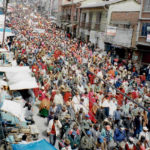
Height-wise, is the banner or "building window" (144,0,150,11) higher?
"building window" (144,0,150,11)

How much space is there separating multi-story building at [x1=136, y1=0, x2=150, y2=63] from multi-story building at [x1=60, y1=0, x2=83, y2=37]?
62.9 ft

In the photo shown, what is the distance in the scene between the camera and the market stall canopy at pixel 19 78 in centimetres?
1106

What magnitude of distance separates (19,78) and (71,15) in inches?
1350

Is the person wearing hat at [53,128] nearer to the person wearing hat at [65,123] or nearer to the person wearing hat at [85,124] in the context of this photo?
the person wearing hat at [65,123]

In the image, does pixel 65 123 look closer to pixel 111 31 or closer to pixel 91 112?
pixel 91 112

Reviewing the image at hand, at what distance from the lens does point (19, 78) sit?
11.4m

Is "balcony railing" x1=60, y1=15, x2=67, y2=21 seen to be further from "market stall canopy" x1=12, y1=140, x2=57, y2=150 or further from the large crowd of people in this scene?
"market stall canopy" x1=12, y1=140, x2=57, y2=150

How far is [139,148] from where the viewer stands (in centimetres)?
739

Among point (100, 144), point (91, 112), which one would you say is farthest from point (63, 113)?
point (100, 144)

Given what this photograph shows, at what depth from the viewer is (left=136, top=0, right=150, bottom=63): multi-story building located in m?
21.1

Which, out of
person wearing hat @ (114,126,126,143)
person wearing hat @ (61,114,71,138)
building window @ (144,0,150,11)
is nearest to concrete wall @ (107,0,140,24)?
building window @ (144,0,150,11)

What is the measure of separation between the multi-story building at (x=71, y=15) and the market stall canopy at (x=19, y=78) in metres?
28.6

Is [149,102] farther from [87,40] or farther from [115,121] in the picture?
[87,40]

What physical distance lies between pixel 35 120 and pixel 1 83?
2447 millimetres
